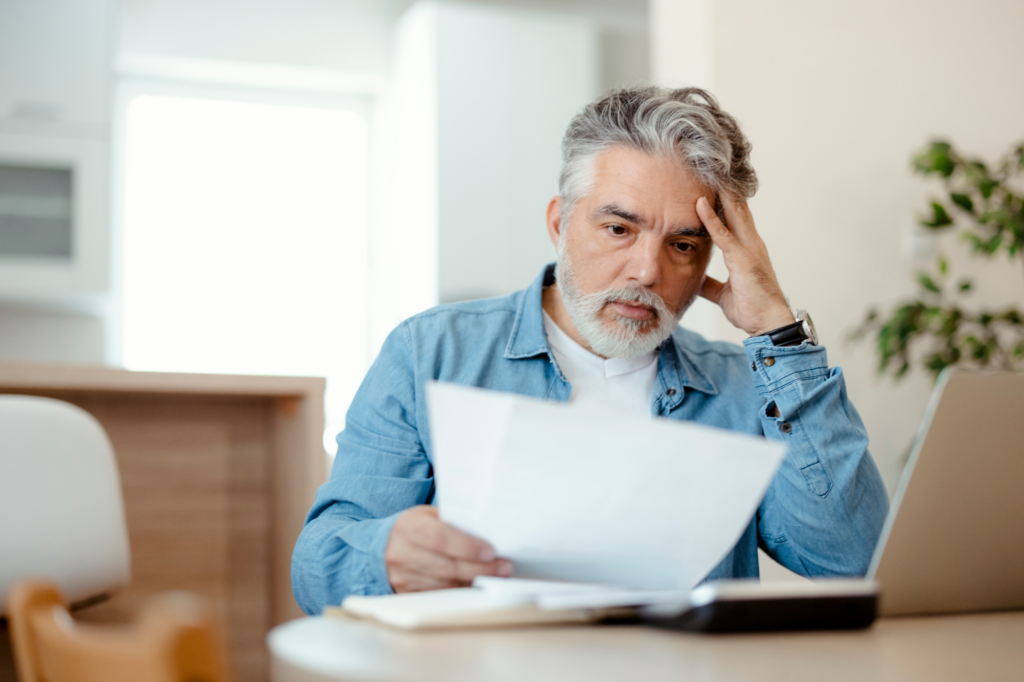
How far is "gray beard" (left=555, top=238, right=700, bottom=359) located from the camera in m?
1.29

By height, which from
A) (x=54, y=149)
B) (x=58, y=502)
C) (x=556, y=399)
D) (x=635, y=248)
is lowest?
(x=58, y=502)

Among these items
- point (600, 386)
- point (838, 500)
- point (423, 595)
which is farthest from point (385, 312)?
point (423, 595)

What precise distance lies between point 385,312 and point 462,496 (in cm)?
311

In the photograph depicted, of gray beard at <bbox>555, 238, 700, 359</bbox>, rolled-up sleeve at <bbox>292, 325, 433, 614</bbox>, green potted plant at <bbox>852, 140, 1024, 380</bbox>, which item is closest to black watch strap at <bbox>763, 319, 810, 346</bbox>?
gray beard at <bbox>555, 238, 700, 359</bbox>

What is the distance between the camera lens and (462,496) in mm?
665

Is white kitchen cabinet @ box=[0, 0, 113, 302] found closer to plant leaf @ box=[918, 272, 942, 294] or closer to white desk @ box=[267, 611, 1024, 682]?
plant leaf @ box=[918, 272, 942, 294]

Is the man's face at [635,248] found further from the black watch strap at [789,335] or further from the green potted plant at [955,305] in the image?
the green potted plant at [955,305]

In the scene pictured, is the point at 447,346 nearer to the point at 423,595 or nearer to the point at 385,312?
the point at 423,595

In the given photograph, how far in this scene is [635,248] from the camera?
1.29 meters

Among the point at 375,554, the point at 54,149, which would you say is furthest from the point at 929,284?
the point at 54,149

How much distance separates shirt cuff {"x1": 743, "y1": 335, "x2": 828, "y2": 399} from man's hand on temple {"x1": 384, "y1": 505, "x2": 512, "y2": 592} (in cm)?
54

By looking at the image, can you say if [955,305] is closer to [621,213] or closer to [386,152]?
[621,213]

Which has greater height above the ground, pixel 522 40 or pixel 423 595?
pixel 522 40

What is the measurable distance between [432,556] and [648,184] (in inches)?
27.7
